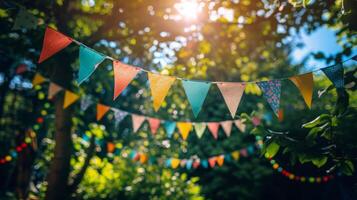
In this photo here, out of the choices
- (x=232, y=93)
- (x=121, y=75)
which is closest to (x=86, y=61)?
(x=121, y=75)

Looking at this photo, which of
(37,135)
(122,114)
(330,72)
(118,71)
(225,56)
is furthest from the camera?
(37,135)

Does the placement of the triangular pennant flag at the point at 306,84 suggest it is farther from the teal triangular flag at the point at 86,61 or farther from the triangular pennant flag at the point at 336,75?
the teal triangular flag at the point at 86,61

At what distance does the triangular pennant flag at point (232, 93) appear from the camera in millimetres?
3129

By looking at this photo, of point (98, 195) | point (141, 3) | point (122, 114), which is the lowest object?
point (98, 195)

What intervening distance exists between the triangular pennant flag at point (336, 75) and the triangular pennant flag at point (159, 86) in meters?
1.45

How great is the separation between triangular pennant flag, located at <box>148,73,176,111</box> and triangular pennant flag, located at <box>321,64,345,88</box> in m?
1.45

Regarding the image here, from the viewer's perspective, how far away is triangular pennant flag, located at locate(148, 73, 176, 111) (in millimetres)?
3193

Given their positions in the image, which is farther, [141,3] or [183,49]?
[183,49]

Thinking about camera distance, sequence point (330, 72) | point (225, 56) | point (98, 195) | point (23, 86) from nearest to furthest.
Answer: point (330, 72) < point (225, 56) < point (98, 195) < point (23, 86)

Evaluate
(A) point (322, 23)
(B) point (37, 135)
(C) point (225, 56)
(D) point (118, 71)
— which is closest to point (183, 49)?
(C) point (225, 56)

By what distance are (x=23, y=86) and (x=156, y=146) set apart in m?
4.56

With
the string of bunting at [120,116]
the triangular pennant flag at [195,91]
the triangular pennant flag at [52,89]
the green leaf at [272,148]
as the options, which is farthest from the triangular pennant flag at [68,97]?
the green leaf at [272,148]

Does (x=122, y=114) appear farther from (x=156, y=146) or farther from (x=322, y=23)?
(x=322, y=23)

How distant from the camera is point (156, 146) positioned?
8242mm
